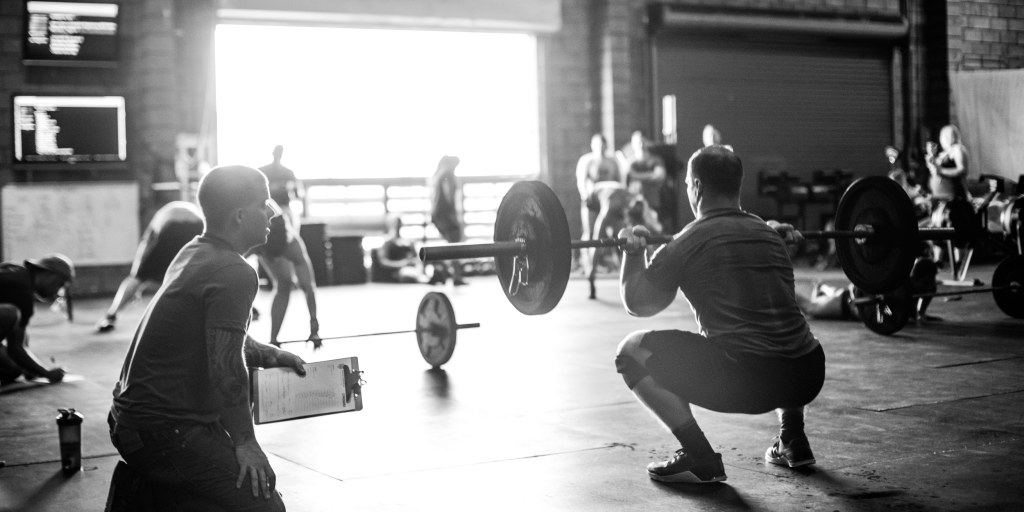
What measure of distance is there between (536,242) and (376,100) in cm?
1002

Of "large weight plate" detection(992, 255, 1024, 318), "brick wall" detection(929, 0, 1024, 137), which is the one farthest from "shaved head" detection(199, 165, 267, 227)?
"brick wall" detection(929, 0, 1024, 137)

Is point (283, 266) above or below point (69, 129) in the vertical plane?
below

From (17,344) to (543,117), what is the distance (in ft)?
32.0

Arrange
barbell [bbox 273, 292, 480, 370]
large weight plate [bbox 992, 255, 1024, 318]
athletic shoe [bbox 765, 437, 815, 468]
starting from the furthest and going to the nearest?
large weight plate [bbox 992, 255, 1024, 318] < barbell [bbox 273, 292, 480, 370] < athletic shoe [bbox 765, 437, 815, 468]

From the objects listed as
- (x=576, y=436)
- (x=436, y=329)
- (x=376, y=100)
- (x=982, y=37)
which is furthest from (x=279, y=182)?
(x=982, y=37)

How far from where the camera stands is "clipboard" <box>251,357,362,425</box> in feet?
8.76

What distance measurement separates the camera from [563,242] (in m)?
3.61

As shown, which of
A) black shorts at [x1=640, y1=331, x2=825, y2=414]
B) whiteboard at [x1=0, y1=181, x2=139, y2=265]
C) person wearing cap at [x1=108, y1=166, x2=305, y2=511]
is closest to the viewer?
person wearing cap at [x1=108, y1=166, x2=305, y2=511]

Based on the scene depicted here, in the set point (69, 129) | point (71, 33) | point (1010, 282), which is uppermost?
point (71, 33)

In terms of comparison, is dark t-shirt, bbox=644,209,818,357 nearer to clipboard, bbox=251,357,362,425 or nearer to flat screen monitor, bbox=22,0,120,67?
clipboard, bbox=251,357,362,425

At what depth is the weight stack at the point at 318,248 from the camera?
12.5 meters

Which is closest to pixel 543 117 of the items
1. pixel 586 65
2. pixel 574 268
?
pixel 586 65

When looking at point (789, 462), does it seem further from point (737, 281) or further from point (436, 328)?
point (436, 328)

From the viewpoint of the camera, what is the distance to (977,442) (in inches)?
146
